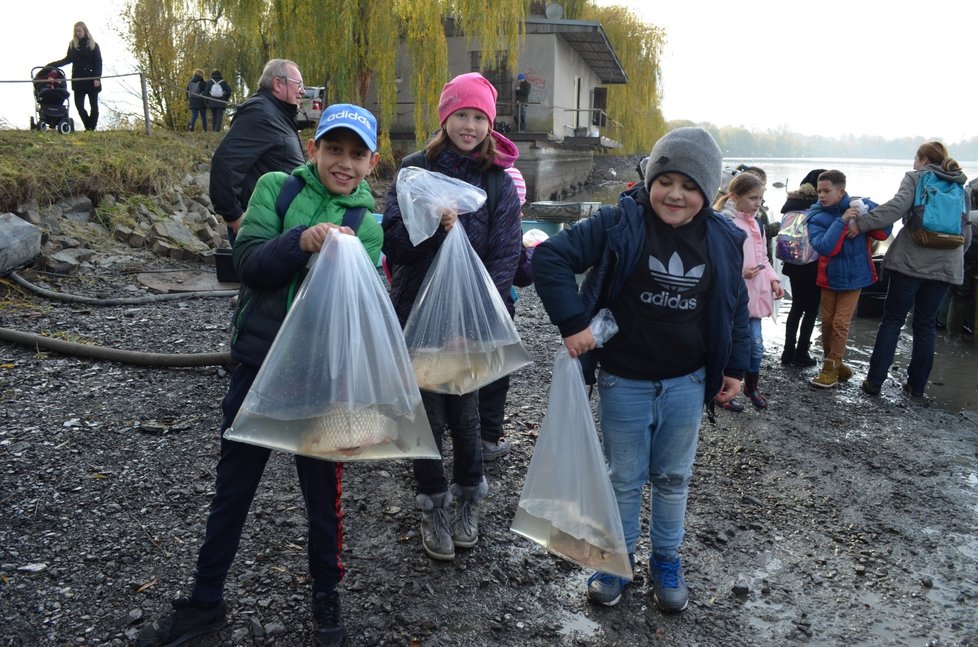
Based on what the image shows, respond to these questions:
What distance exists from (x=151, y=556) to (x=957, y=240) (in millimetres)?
5081

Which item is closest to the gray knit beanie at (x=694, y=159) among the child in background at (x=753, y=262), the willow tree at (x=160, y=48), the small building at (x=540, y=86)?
the child in background at (x=753, y=262)

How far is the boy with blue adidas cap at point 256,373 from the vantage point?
200 centimetres

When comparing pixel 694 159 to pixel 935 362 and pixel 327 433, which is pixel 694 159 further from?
pixel 935 362

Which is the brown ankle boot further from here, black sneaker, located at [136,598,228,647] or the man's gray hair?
black sneaker, located at [136,598,228,647]

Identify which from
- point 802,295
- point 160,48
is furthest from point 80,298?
point 160,48

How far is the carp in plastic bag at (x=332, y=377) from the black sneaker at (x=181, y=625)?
23.7 inches

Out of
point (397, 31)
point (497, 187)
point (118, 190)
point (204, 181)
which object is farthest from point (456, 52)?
point (497, 187)

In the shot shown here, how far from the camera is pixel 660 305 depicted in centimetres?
224

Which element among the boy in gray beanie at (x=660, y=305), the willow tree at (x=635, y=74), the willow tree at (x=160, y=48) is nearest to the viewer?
the boy in gray beanie at (x=660, y=305)

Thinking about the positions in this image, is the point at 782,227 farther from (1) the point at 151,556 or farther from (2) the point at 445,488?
(1) the point at 151,556

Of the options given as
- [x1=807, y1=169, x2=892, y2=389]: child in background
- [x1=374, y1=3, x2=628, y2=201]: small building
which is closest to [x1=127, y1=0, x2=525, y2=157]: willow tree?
[x1=374, y1=3, x2=628, y2=201]: small building

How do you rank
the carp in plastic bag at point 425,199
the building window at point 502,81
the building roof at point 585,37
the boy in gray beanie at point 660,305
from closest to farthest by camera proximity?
the boy in gray beanie at point 660,305 → the carp in plastic bag at point 425,199 → the building roof at point 585,37 → the building window at point 502,81

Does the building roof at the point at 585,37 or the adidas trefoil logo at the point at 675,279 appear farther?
the building roof at the point at 585,37

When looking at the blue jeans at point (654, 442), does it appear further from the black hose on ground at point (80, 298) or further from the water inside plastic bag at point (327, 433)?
the black hose on ground at point (80, 298)
